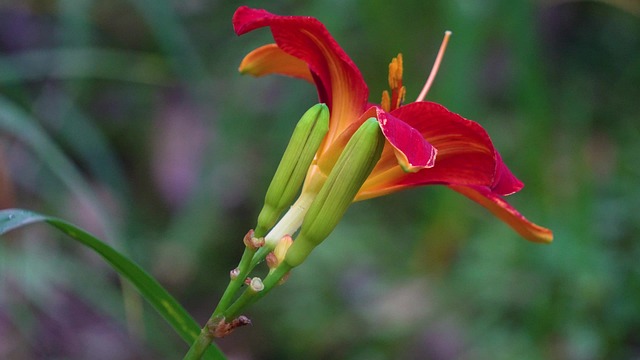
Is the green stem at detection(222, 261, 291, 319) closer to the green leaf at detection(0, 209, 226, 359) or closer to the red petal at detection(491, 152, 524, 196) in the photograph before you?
the green leaf at detection(0, 209, 226, 359)

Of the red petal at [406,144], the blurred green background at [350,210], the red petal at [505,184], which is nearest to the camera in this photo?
the red petal at [406,144]

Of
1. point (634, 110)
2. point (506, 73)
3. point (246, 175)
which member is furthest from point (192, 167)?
point (634, 110)

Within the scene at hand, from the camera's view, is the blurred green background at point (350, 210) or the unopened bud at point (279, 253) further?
the blurred green background at point (350, 210)

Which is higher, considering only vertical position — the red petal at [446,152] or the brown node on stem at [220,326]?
the red petal at [446,152]

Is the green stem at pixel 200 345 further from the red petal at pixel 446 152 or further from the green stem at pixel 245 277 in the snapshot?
the red petal at pixel 446 152

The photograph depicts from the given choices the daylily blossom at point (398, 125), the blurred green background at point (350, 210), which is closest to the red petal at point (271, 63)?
the daylily blossom at point (398, 125)

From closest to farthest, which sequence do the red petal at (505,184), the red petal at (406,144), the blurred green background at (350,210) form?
the red petal at (406,144), the red petal at (505,184), the blurred green background at (350,210)

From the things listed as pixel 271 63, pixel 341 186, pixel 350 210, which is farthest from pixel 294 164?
pixel 350 210
